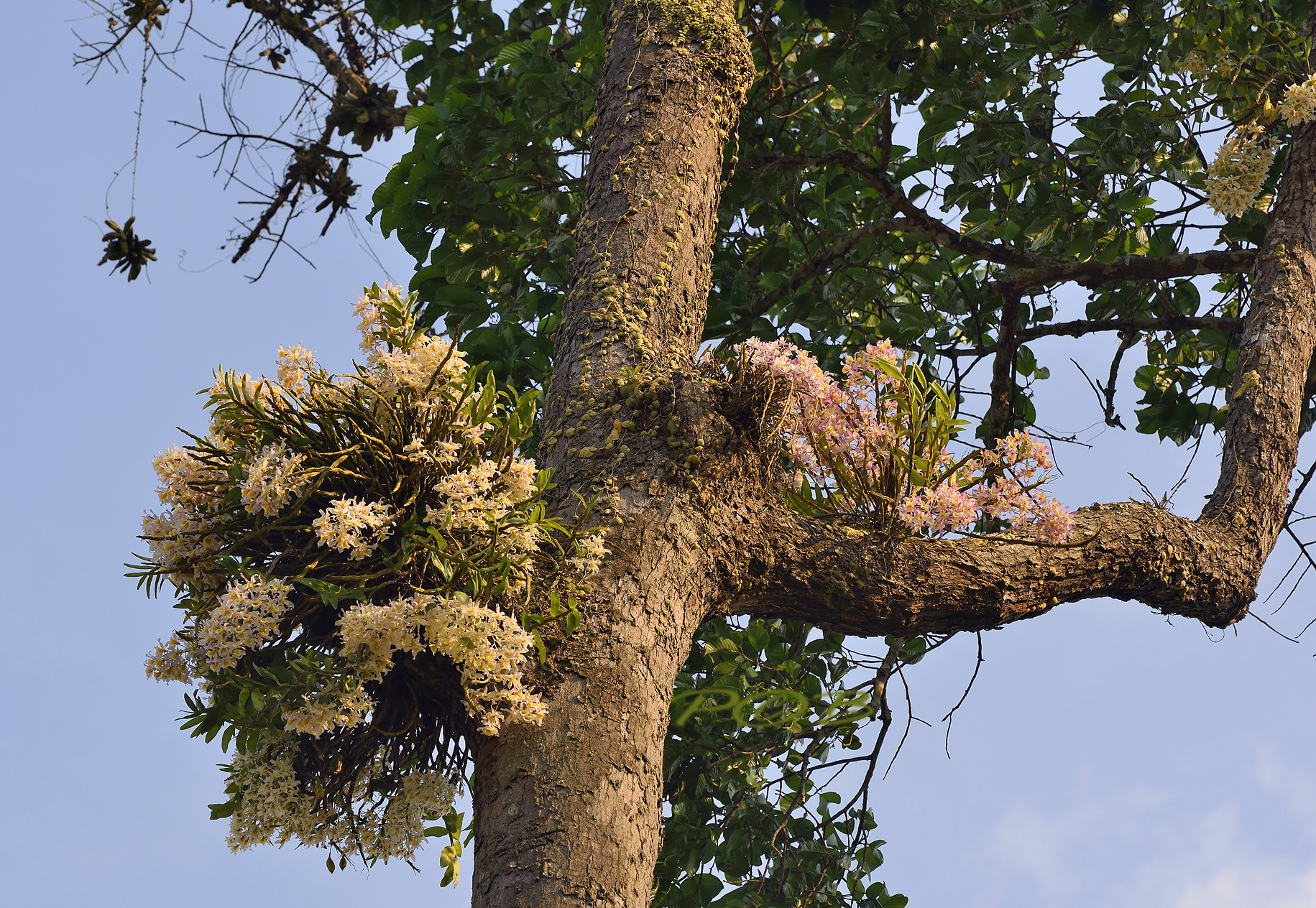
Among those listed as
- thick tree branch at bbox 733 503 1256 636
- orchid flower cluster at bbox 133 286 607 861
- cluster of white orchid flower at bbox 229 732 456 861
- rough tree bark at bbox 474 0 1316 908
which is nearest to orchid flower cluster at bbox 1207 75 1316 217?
rough tree bark at bbox 474 0 1316 908

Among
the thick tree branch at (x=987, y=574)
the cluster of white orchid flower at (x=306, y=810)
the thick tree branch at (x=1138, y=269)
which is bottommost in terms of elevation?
the cluster of white orchid flower at (x=306, y=810)

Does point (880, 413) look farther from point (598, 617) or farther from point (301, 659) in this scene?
point (301, 659)

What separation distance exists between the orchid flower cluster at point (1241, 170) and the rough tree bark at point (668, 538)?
1.07m

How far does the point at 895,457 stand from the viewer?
239 cm

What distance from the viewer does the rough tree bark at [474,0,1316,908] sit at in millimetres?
1743

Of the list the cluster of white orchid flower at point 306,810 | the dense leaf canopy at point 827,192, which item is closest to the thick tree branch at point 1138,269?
the dense leaf canopy at point 827,192

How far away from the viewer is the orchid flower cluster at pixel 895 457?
2404mm

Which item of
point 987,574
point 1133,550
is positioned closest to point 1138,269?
point 1133,550

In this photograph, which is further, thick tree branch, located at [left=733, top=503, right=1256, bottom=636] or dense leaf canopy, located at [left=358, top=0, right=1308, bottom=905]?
dense leaf canopy, located at [left=358, top=0, right=1308, bottom=905]

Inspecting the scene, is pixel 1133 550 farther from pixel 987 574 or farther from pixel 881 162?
pixel 881 162

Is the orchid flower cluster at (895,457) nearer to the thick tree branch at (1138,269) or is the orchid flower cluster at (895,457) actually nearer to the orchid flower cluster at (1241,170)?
the thick tree branch at (1138,269)

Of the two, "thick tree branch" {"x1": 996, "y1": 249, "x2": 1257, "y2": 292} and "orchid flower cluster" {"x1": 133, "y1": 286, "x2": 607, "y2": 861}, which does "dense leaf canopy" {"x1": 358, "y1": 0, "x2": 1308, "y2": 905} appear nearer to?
"thick tree branch" {"x1": 996, "y1": 249, "x2": 1257, "y2": 292}

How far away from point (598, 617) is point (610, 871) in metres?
0.45

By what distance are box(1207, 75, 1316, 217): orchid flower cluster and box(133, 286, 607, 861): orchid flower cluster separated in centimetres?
335
